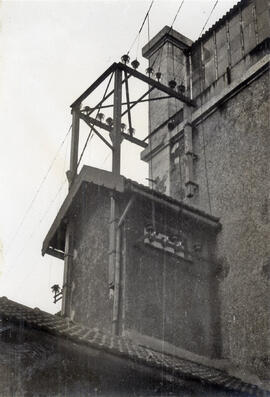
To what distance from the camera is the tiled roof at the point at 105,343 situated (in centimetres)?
935

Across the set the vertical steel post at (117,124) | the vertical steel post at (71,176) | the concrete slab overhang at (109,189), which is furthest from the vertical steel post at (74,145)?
the vertical steel post at (117,124)

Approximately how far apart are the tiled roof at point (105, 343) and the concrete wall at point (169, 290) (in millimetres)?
2294

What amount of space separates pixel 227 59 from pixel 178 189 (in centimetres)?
401

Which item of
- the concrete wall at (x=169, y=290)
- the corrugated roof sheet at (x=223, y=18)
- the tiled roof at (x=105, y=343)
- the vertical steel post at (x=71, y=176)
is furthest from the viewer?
the corrugated roof sheet at (x=223, y=18)

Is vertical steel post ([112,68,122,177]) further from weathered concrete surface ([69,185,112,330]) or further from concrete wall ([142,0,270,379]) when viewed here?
concrete wall ([142,0,270,379])

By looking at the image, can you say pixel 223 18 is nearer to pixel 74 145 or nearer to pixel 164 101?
pixel 164 101

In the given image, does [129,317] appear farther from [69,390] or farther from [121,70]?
[121,70]

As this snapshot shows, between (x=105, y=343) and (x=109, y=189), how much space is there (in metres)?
4.98

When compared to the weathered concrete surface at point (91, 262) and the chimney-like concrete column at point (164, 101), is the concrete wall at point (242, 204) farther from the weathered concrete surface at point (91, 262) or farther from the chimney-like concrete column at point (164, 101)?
the weathered concrete surface at point (91, 262)

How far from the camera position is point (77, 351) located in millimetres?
9539

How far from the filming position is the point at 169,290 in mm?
13844

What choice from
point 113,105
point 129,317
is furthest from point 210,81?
point 129,317

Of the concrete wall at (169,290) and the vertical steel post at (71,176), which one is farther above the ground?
the vertical steel post at (71,176)

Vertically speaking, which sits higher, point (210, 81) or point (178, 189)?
point (210, 81)
